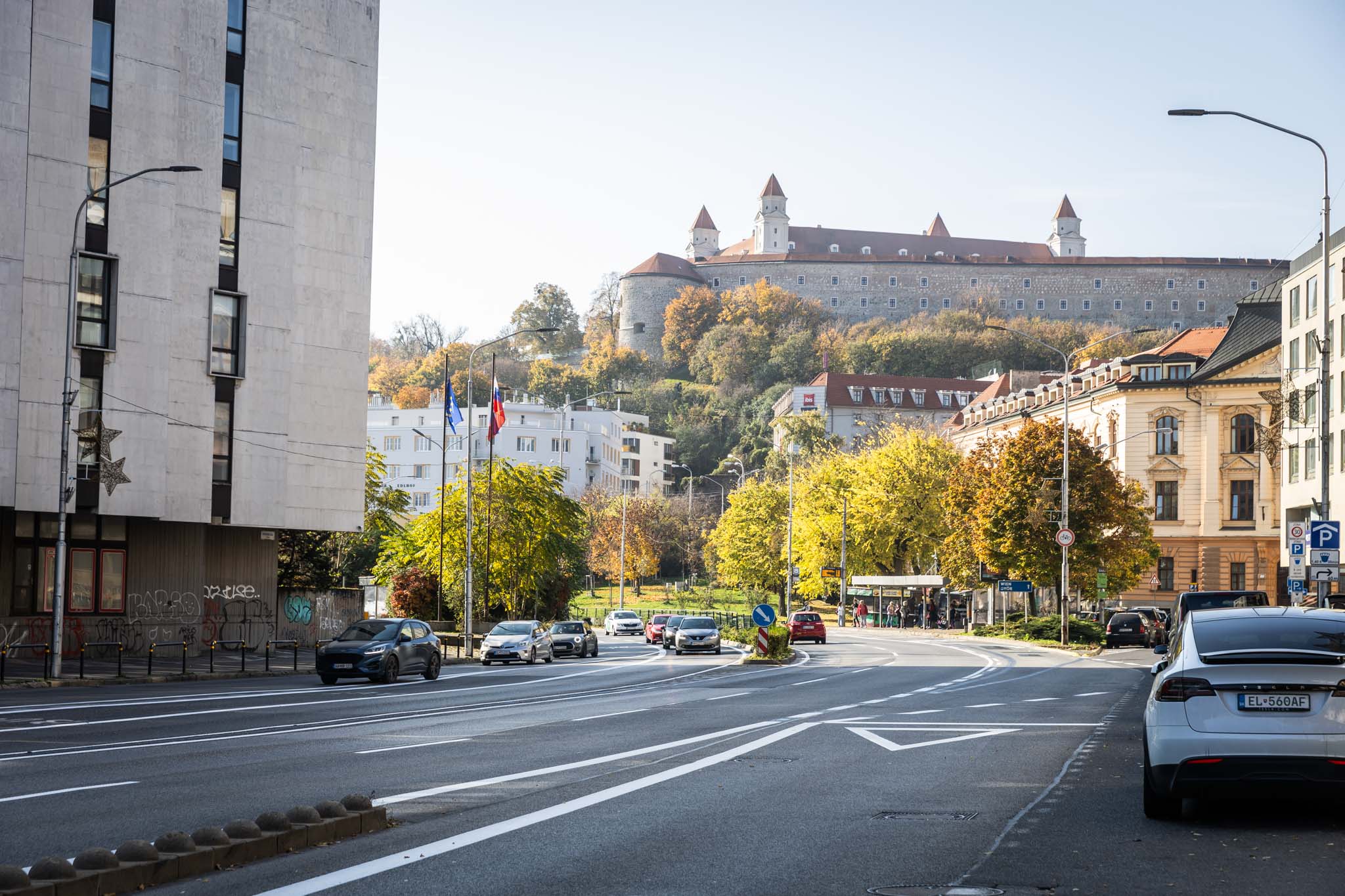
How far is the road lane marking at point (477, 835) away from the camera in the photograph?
8202 mm

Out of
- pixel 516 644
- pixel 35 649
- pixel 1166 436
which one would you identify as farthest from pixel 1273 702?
pixel 1166 436

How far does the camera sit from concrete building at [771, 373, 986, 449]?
153 m

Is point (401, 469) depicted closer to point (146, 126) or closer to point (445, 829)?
point (146, 126)

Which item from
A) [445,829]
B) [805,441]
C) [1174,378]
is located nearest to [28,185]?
[445,829]

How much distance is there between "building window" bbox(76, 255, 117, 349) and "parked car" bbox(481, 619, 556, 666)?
46.6 ft

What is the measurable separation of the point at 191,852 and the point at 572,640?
41.5m

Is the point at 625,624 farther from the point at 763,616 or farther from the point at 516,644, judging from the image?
the point at 763,616

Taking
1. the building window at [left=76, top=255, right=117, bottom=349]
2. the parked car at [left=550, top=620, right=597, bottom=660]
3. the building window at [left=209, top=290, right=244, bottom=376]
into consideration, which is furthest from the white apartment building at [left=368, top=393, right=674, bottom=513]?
the building window at [left=76, top=255, right=117, bottom=349]

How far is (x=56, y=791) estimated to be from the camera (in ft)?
40.7

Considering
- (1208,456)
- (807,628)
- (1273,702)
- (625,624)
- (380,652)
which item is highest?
(1208,456)

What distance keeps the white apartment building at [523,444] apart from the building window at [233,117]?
7863 centimetres

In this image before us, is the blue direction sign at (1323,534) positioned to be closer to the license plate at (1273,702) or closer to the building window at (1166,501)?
the license plate at (1273,702)

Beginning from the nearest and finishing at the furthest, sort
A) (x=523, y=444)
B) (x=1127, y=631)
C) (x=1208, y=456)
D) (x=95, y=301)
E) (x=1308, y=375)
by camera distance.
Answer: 1. (x=95, y=301)
2. (x=1127, y=631)
3. (x=1308, y=375)
4. (x=1208, y=456)
5. (x=523, y=444)

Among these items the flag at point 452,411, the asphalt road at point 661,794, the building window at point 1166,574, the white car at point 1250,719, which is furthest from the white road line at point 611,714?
the building window at point 1166,574
